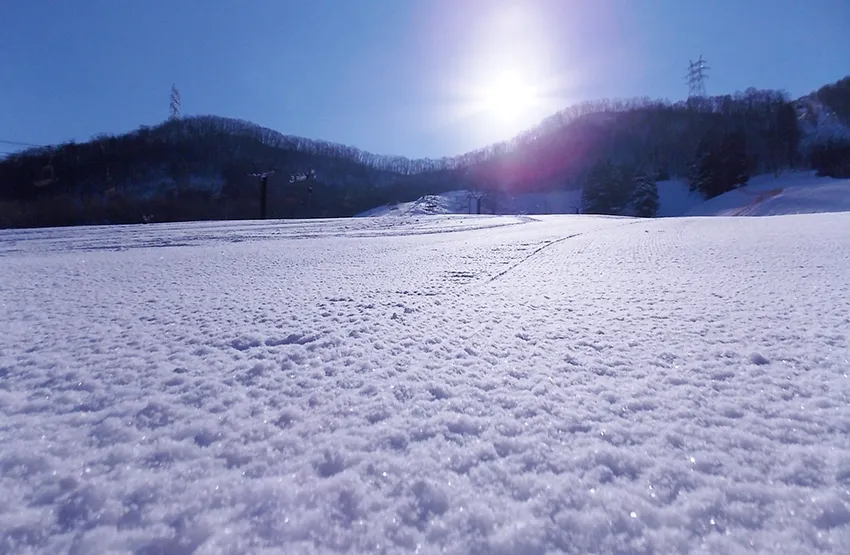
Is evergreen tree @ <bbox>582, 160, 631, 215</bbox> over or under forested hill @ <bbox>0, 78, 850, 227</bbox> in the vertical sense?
under

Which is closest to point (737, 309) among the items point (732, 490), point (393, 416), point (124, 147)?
point (732, 490)

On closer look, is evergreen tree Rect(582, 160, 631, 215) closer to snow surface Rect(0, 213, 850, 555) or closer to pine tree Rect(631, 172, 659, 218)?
pine tree Rect(631, 172, 659, 218)

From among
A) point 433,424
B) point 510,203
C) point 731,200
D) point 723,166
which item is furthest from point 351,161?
point 433,424

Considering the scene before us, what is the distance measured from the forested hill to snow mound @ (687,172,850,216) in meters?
4.28

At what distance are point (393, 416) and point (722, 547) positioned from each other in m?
1.39

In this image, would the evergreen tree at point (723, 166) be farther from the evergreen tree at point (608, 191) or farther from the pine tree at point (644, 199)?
the evergreen tree at point (608, 191)

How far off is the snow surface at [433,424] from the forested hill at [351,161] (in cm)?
4223

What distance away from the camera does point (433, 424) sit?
204 cm

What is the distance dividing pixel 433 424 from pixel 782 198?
152ft

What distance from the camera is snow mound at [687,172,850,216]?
105 ft

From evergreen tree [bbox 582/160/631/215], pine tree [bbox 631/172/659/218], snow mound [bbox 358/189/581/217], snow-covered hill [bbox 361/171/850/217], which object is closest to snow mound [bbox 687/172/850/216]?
snow-covered hill [bbox 361/171/850/217]

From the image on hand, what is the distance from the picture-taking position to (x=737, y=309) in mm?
3895

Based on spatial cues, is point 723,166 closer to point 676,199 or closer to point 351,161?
point 676,199

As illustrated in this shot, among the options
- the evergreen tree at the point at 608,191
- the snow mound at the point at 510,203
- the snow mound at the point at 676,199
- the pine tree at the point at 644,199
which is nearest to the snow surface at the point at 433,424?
the pine tree at the point at 644,199
